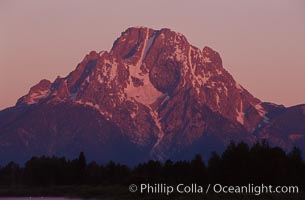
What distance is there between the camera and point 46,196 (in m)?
154

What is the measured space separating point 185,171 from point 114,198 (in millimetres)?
16653

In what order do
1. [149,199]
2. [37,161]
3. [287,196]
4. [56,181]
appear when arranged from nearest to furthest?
1. [287,196]
2. [149,199]
3. [56,181]
4. [37,161]

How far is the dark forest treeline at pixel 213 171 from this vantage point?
106062mm

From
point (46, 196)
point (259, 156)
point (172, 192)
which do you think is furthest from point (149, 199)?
point (46, 196)

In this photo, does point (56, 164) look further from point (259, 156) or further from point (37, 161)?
point (259, 156)

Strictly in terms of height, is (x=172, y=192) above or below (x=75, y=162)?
below

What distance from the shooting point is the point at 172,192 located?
320 feet

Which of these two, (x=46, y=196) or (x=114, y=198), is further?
(x=46, y=196)

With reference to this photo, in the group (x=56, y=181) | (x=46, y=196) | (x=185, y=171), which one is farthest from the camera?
(x=56, y=181)

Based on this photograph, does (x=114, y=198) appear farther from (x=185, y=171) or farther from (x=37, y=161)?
(x=37, y=161)

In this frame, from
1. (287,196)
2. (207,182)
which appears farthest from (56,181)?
(287,196)

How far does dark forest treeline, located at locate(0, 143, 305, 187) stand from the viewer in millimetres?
106062

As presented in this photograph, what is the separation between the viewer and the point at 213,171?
381 ft

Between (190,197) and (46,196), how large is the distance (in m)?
68.1
